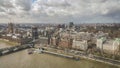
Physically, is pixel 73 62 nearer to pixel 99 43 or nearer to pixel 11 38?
pixel 99 43

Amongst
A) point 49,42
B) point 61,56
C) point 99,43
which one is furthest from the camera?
point 49,42

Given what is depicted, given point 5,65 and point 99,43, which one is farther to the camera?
point 99,43

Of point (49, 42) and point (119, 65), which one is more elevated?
point (49, 42)

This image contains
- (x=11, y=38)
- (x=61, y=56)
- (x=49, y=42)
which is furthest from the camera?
(x=11, y=38)

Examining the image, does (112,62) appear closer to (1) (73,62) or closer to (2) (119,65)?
(2) (119,65)

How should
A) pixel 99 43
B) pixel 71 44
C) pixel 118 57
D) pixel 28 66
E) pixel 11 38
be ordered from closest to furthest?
1. pixel 28 66
2. pixel 118 57
3. pixel 99 43
4. pixel 71 44
5. pixel 11 38

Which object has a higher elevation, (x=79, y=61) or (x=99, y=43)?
(x=99, y=43)

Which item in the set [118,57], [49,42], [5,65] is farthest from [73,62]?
[49,42]

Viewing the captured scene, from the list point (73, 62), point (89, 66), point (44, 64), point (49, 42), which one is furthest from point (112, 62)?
point (49, 42)

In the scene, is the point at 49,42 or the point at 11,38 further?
the point at 11,38
